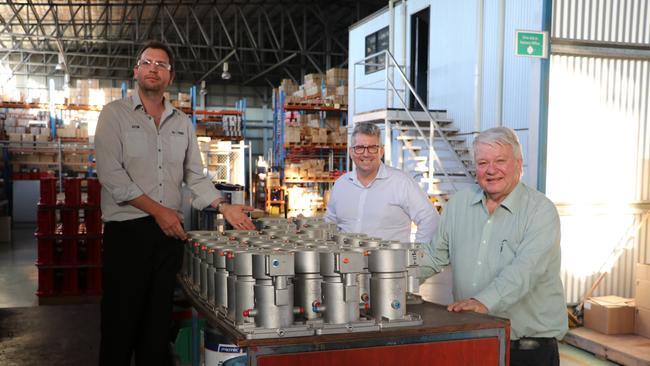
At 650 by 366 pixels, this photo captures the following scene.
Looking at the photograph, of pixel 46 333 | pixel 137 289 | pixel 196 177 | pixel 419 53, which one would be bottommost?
pixel 46 333

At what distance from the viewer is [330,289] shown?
2.36 meters

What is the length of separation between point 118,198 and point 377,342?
1647 millimetres

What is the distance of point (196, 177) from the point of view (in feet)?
12.4

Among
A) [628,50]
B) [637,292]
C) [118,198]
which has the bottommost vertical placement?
[637,292]

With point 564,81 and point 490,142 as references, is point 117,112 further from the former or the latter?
point 564,81

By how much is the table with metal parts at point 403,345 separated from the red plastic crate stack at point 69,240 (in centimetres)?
614

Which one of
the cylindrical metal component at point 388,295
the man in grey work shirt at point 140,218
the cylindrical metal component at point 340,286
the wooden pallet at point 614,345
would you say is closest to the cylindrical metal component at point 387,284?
the cylindrical metal component at point 388,295

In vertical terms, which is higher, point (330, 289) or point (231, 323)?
point (330, 289)

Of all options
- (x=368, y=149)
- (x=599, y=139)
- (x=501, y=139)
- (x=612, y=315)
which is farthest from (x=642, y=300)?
(x=501, y=139)

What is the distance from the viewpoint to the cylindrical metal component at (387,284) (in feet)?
8.02

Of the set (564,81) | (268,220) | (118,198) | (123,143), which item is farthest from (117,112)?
(564,81)

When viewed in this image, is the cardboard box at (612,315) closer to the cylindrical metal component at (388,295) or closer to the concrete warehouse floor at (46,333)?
the concrete warehouse floor at (46,333)

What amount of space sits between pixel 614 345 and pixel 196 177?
4.27m

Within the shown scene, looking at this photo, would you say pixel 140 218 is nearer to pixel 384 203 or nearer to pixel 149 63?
pixel 149 63
